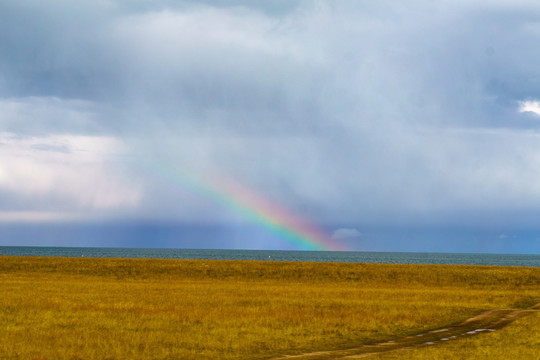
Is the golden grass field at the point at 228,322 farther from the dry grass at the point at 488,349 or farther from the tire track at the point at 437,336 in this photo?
the tire track at the point at 437,336

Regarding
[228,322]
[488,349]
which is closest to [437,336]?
[488,349]

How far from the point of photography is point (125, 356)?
70.0 ft

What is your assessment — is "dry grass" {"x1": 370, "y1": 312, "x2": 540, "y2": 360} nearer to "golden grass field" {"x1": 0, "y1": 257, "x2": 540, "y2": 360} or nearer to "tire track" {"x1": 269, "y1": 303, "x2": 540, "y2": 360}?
"golden grass field" {"x1": 0, "y1": 257, "x2": 540, "y2": 360}

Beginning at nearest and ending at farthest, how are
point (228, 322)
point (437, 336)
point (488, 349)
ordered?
point (488, 349) → point (437, 336) → point (228, 322)

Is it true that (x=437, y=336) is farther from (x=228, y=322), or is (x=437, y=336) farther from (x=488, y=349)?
(x=228, y=322)

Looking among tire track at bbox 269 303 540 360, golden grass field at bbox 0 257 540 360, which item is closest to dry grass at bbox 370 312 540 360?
golden grass field at bbox 0 257 540 360

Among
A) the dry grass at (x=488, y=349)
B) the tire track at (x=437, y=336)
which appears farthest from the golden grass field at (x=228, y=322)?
the tire track at (x=437, y=336)

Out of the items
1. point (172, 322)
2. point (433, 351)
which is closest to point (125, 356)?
point (172, 322)

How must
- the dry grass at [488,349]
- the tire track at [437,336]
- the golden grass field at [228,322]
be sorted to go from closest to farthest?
the dry grass at [488,349], the tire track at [437,336], the golden grass field at [228,322]

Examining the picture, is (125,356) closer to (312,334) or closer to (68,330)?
(68,330)

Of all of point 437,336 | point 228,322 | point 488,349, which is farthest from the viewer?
point 228,322

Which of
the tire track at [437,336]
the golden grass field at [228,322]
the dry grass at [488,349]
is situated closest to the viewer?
the dry grass at [488,349]

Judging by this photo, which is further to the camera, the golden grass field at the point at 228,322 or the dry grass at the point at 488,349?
the golden grass field at the point at 228,322

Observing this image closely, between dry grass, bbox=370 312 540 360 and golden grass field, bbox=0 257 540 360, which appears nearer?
dry grass, bbox=370 312 540 360
